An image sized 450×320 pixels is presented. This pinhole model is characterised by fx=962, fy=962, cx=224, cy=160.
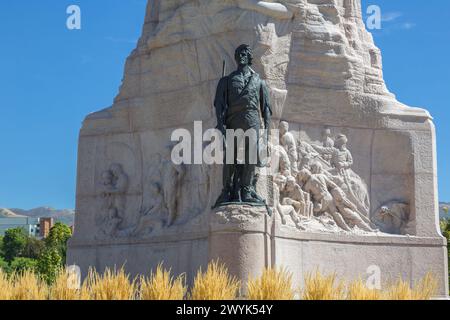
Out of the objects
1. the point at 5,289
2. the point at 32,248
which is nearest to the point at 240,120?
the point at 5,289

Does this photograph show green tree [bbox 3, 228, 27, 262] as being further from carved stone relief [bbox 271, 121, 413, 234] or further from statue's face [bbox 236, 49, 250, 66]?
statue's face [bbox 236, 49, 250, 66]

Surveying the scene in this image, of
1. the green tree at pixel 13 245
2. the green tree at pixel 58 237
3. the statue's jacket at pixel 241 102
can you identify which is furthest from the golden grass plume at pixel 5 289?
the green tree at pixel 13 245

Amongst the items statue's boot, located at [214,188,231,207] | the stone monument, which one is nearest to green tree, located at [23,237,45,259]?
the stone monument

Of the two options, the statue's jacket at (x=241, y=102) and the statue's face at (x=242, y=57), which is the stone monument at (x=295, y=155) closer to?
the statue's jacket at (x=241, y=102)

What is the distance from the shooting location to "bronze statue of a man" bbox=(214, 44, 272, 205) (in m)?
16.9

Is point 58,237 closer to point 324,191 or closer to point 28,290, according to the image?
point 324,191

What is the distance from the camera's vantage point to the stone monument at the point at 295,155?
19.0 meters

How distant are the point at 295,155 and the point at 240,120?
262 centimetres

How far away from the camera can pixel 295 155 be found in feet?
63.0

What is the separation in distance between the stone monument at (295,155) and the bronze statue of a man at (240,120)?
1109 millimetres

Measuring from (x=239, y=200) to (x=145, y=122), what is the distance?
4780 mm


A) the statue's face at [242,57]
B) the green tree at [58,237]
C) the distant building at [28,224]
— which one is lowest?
the statue's face at [242,57]

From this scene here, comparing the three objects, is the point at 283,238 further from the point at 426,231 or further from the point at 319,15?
the point at 319,15

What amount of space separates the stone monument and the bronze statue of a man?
3.64ft
